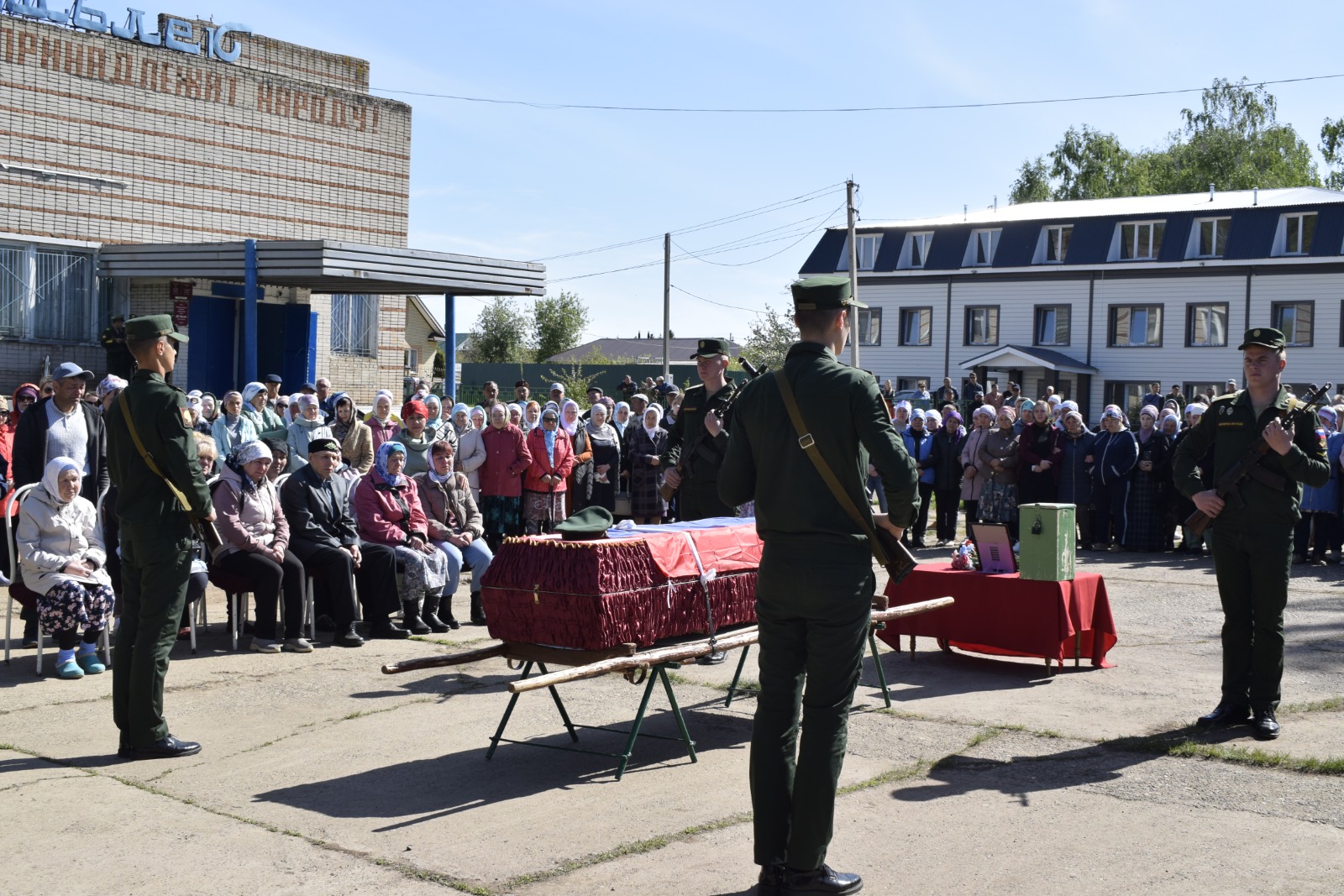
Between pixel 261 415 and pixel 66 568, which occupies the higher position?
pixel 261 415

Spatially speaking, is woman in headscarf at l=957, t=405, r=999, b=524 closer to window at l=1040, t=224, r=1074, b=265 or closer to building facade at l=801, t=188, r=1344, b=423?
building facade at l=801, t=188, r=1344, b=423

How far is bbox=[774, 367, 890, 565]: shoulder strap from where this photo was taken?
479 centimetres

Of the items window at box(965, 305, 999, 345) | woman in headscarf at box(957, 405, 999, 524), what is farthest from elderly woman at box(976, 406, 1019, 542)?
window at box(965, 305, 999, 345)

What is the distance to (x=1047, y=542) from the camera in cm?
887

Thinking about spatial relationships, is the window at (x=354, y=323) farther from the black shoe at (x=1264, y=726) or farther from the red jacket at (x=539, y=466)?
the black shoe at (x=1264, y=726)

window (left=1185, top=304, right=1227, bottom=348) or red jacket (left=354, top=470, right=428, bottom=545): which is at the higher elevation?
window (left=1185, top=304, right=1227, bottom=348)

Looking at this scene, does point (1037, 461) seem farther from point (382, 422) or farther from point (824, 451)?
point (824, 451)

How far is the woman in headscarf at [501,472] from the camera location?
1360cm

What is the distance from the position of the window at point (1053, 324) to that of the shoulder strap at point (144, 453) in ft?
146

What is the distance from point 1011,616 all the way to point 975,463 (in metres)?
8.47

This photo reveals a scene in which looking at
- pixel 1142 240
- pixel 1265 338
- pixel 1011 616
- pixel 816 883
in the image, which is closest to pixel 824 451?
pixel 816 883

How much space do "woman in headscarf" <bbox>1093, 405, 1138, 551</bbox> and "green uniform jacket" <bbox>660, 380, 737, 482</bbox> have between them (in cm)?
945

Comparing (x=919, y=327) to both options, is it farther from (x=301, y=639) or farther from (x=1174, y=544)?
(x=301, y=639)

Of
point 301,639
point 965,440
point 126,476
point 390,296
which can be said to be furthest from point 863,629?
point 390,296
